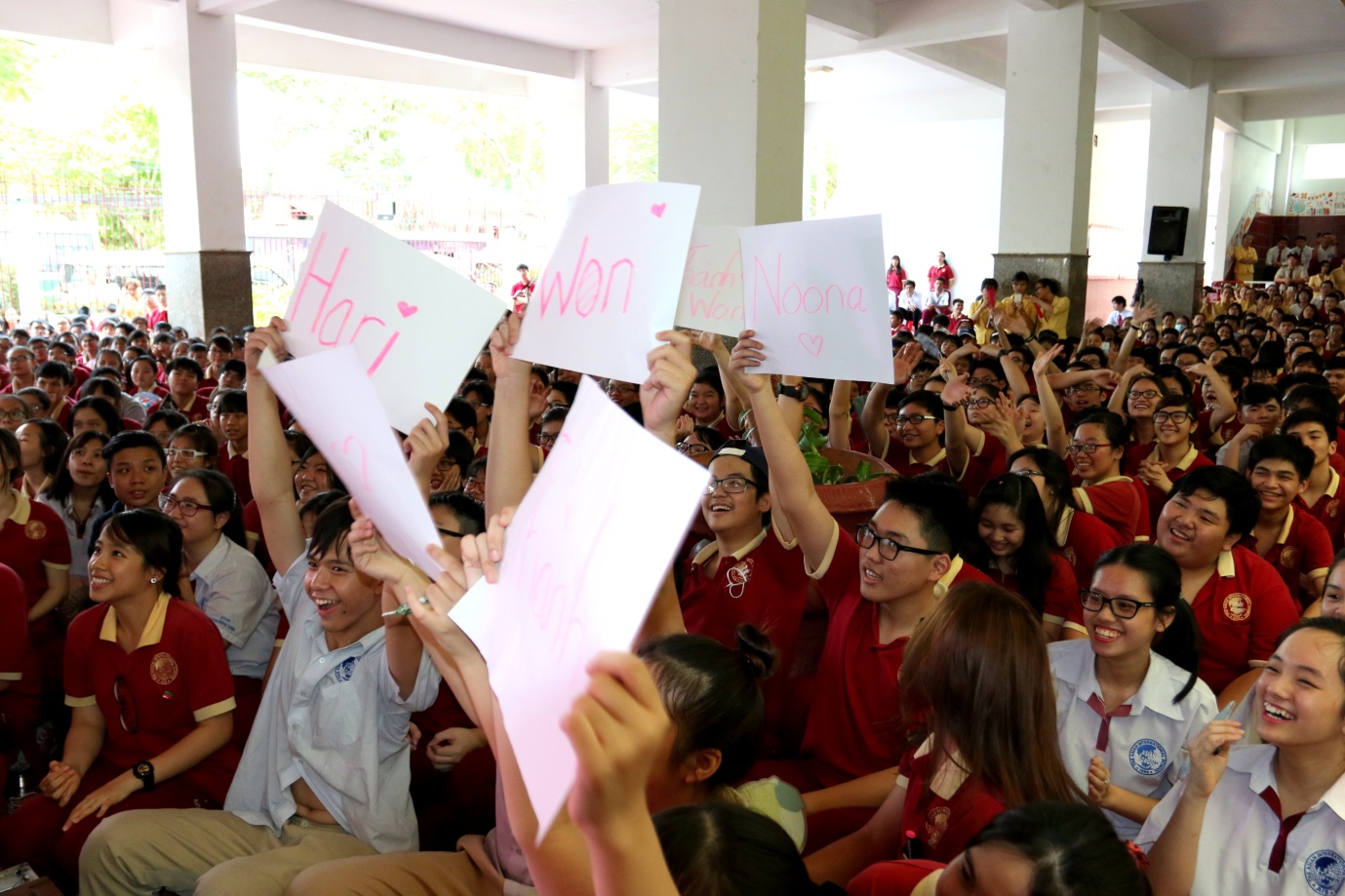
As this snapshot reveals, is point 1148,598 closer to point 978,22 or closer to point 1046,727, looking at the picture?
point 1046,727

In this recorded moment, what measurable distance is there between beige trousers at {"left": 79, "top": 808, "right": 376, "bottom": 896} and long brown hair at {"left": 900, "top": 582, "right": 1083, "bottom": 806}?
119cm

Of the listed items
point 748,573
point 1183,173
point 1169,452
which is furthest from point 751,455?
point 1183,173

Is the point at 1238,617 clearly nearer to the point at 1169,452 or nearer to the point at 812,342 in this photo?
the point at 812,342

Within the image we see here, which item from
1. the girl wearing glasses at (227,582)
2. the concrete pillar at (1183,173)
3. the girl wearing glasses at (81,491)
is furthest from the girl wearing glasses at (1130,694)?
the concrete pillar at (1183,173)

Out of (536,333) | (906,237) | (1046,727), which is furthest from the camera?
(906,237)

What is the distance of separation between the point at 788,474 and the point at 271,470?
1.19 metres

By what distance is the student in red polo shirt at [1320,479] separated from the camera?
12.1 feet

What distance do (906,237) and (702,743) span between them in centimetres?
2022

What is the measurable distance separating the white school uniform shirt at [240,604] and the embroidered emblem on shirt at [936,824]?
1.83 meters

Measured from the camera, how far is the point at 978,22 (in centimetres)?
1020

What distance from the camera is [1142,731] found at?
2.05 meters

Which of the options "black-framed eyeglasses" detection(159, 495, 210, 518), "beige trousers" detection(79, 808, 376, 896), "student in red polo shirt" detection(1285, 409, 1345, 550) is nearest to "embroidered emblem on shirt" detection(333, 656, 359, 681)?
"beige trousers" detection(79, 808, 376, 896)

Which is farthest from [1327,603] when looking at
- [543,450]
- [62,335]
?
[62,335]

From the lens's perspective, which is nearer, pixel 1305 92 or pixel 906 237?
pixel 1305 92
